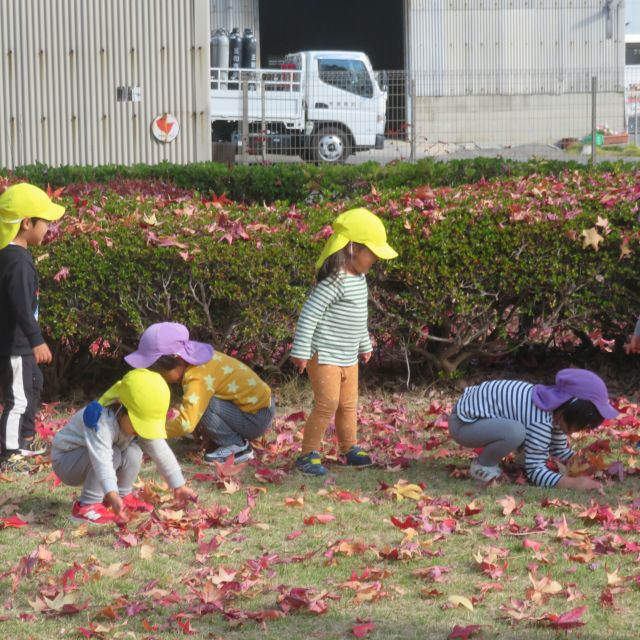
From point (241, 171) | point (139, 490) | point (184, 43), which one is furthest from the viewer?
point (184, 43)

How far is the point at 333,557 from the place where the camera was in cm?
459

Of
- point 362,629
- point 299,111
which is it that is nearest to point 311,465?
point 362,629

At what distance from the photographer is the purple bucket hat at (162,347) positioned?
548 centimetres

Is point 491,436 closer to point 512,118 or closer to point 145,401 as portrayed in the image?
point 145,401

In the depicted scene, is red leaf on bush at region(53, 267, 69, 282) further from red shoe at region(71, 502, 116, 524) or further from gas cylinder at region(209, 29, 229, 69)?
gas cylinder at region(209, 29, 229, 69)

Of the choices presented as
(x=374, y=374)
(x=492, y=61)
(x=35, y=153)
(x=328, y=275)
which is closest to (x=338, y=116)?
(x=35, y=153)

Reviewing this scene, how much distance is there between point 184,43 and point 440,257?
11.5 meters

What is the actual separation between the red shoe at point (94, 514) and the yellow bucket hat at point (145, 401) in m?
0.43

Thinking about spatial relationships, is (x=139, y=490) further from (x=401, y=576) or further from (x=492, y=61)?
(x=492, y=61)

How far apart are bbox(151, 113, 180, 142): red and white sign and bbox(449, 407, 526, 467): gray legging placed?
42.1ft

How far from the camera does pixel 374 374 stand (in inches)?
311

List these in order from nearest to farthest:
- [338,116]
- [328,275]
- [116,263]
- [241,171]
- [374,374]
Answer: [328,275] → [116,263] → [374,374] → [241,171] → [338,116]

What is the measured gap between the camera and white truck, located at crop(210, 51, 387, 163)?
17516 mm

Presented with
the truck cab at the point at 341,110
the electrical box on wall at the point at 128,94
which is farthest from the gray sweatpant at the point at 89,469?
the electrical box on wall at the point at 128,94
